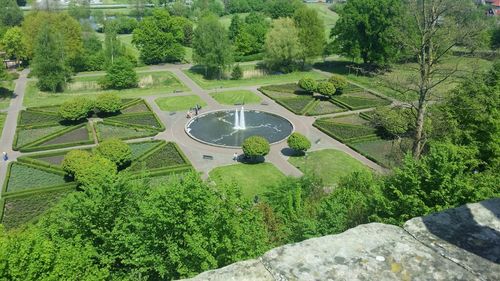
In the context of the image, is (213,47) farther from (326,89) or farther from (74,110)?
(74,110)

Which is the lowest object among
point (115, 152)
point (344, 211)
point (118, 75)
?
point (115, 152)

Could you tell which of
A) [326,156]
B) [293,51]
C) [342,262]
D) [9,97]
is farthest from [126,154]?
[293,51]

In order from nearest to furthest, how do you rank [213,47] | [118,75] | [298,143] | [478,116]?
[478,116], [298,143], [118,75], [213,47]

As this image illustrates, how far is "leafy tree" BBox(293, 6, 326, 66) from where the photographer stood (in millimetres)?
69312

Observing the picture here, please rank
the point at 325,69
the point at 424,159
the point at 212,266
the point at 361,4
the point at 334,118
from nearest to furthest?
1. the point at 212,266
2. the point at 424,159
3. the point at 334,118
4. the point at 361,4
5. the point at 325,69

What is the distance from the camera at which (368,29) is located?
64.1 metres

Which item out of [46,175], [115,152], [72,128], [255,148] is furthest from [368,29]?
[46,175]

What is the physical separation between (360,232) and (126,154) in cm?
3264

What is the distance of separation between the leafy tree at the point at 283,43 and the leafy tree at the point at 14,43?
38.9m

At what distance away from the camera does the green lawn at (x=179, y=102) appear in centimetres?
5259

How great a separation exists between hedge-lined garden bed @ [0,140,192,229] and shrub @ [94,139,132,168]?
4.05 ft

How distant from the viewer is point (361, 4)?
65.6 meters

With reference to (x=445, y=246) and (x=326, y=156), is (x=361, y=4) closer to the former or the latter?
(x=326, y=156)

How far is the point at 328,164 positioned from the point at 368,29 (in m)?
33.2
